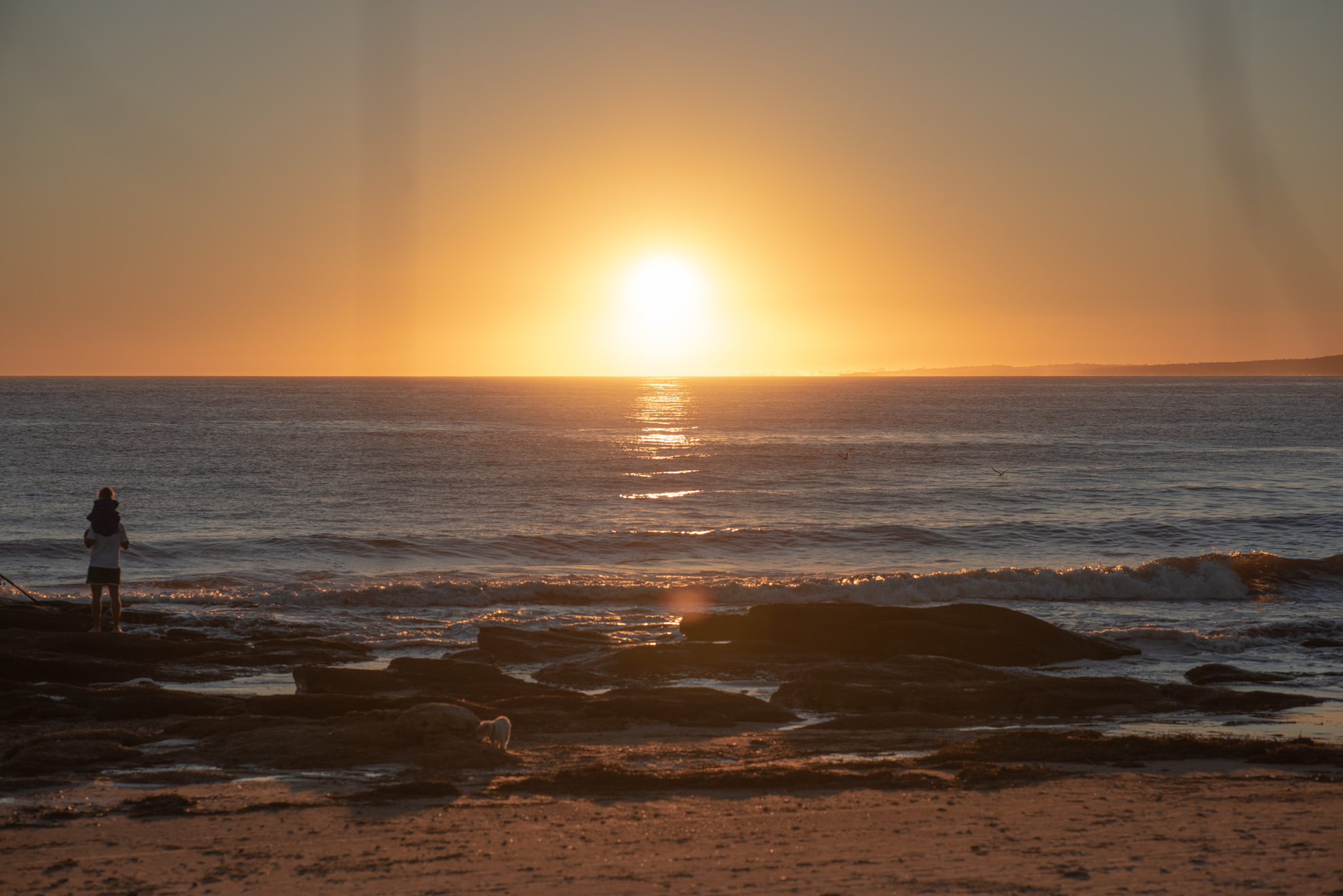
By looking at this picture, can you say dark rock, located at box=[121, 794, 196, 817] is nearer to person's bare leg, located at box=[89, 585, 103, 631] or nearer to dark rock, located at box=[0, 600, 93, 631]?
dark rock, located at box=[0, 600, 93, 631]

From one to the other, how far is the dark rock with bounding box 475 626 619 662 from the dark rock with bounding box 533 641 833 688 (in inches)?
35.6

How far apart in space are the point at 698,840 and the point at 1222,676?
10332 mm

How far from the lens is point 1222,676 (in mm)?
14570

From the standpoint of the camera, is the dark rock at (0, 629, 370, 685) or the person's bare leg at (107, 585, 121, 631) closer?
the dark rock at (0, 629, 370, 685)

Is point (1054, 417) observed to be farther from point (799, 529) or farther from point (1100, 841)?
point (1100, 841)

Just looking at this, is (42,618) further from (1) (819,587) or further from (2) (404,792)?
(1) (819,587)

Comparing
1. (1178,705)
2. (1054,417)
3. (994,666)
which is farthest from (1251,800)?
(1054,417)

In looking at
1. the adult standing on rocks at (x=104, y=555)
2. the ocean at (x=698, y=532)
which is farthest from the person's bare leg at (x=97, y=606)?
the ocean at (x=698, y=532)

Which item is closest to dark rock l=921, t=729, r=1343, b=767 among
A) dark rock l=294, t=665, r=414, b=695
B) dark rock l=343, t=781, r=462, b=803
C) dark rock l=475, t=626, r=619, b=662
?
dark rock l=343, t=781, r=462, b=803

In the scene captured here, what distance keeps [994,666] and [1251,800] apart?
695 cm

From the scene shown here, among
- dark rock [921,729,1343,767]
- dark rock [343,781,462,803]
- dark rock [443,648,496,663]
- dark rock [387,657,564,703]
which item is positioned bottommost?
dark rock [443,648,496,663]

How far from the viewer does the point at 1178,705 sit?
1273cm

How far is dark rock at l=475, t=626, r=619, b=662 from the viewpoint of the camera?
1600 centimetres

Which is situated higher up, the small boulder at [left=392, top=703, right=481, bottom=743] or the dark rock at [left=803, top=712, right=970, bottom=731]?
the small boulder at [left=392, top=703, right=481, bottom=743]
